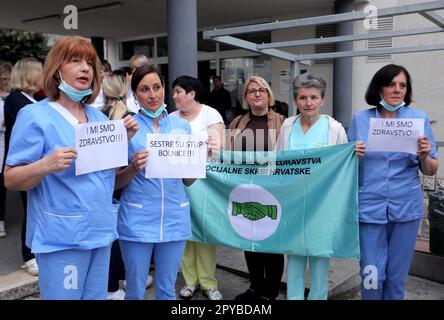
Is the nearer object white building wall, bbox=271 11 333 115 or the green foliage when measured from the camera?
white building wall, bbox=271 11 333 115

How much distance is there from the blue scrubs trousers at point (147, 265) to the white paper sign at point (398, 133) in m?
1.49

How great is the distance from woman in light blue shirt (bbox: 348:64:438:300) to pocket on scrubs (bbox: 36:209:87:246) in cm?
191

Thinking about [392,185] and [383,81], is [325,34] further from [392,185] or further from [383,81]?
[392,185]

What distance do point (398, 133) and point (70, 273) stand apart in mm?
2168

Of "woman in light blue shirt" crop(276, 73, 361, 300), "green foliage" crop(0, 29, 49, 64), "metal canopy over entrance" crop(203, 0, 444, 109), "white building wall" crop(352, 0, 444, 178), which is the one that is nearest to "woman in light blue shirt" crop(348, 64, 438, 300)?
"woman in light blue shirt" crop(276, 73, 361, 300)

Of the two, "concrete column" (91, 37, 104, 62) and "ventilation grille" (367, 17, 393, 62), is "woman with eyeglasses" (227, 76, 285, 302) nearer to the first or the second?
"ventilation grille" (367, 17, 393, 62)

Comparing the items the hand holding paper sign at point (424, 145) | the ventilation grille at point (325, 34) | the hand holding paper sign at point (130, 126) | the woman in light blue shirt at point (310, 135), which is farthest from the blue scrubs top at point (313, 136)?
the ventilation grille at point (325, 34)

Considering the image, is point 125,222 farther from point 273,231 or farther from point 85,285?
point 273,231

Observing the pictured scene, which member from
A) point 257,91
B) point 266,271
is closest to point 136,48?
point 257,91

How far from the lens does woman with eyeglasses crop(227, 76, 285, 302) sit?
11.7 feet

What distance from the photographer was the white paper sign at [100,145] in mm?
2111

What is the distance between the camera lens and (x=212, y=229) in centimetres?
363

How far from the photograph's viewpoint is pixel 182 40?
520 centimetres

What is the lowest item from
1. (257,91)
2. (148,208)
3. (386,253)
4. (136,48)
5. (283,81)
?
(386,253)
